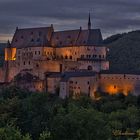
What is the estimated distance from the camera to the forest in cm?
3959

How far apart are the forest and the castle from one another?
133 centimetres

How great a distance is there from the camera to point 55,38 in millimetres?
79250

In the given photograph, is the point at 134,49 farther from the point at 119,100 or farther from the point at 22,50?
the point at 119,100

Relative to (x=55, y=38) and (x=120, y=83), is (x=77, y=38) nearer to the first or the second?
(x=55, y=38)

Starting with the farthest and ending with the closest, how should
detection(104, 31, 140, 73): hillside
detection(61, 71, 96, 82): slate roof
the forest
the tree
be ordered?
detection(104, 31, 140, 73): hillside < detection(61, 71, 96, 82): slate roof < the forest < the tree

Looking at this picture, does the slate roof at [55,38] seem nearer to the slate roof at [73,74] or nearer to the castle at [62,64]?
the castle at [62,64]

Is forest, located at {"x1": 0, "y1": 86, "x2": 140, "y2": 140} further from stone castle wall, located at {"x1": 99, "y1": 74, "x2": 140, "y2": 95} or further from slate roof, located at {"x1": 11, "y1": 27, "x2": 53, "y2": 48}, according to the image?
slate roof, located at {"x1": 11, "y1": 27, "x2": 53, "y2": 48}

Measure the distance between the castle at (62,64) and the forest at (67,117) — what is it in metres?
1.33

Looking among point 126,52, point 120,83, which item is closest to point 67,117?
point 120,83

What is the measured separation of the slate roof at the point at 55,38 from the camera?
248 ft

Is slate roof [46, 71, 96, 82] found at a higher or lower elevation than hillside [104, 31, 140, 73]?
lower

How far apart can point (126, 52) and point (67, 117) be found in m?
82.3

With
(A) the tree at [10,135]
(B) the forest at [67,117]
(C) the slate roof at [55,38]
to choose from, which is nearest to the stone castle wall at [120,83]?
(B) the forest at [67,117]

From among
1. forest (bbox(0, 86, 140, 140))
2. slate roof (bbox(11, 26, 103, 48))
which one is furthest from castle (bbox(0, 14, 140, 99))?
forest (bbox(0, 86, 140, 140))
